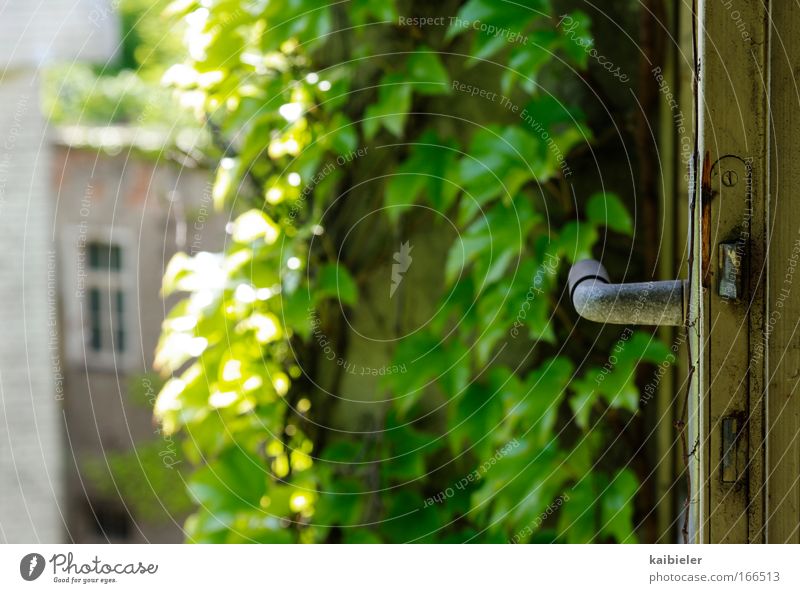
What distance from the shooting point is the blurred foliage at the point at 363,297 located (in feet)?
2.63

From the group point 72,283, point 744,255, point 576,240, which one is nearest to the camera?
point 744,255

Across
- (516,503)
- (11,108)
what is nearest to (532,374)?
(516,503)

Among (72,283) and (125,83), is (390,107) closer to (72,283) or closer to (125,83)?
(72,283)

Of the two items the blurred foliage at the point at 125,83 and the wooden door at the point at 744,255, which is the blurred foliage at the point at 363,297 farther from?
the blurred foliage at the point at 125,83

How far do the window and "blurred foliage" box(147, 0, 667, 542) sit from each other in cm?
279

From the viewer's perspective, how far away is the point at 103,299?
388 cm

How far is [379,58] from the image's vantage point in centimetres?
89

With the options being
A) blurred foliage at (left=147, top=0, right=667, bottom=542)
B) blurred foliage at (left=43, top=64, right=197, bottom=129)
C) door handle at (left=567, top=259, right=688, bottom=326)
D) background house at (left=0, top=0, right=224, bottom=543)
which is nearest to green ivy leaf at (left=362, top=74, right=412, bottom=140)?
blurred foliage at (left=147, top=0, right=667, bottom=542)

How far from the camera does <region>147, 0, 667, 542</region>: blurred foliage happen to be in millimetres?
803

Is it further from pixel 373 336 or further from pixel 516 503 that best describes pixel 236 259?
pixel 516 503

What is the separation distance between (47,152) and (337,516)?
2354mm

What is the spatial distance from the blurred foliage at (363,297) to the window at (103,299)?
110 inches

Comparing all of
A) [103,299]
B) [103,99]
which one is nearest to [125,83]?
[103,99]

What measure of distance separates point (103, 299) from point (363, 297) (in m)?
3.27
